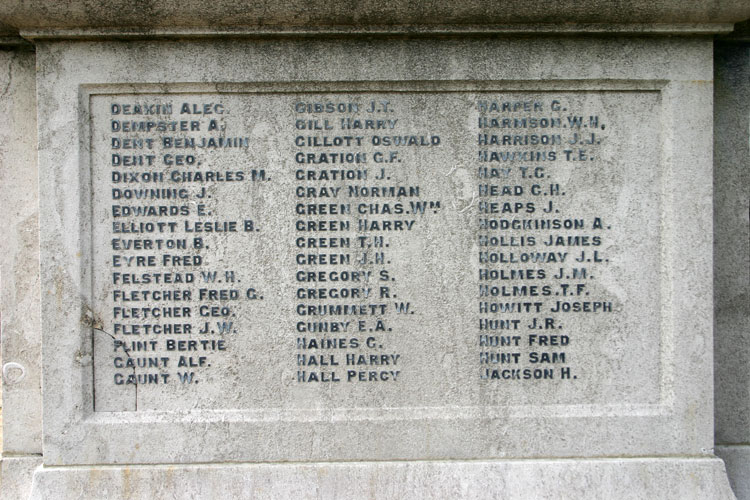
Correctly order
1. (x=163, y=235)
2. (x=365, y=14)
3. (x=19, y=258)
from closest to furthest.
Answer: (x=365, y=14) < (x=163, y=235) < (x=19, y=258)

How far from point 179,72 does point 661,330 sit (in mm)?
3154

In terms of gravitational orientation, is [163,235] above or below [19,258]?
above

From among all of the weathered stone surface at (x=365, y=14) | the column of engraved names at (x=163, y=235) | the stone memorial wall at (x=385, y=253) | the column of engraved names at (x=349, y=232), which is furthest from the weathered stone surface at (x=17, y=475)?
the weathered stone surface at (x=365, y=14)

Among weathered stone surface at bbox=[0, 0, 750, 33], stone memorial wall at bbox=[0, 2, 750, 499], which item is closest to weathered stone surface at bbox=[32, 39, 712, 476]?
stone memorial wall at bbox=[0, 2, 750, 499]

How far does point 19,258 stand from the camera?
11.4ft

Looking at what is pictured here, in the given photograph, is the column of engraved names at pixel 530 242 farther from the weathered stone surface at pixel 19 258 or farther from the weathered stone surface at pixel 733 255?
the weathered stone surface at pixel 19 258

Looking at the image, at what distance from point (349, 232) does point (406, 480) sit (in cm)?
144

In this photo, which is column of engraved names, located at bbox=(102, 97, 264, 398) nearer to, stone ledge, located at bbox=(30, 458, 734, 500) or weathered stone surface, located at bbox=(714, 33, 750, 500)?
stone ledge, located at bbox=(30, 458, 734, 500)

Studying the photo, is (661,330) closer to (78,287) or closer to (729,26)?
(729,26)

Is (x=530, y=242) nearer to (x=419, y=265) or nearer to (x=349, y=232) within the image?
(x=419, y=265)

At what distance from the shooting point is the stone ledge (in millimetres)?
3256

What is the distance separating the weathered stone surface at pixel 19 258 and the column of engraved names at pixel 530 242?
104 inches

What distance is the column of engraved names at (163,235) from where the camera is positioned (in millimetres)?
3354

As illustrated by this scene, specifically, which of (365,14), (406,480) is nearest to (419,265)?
(406,480)
